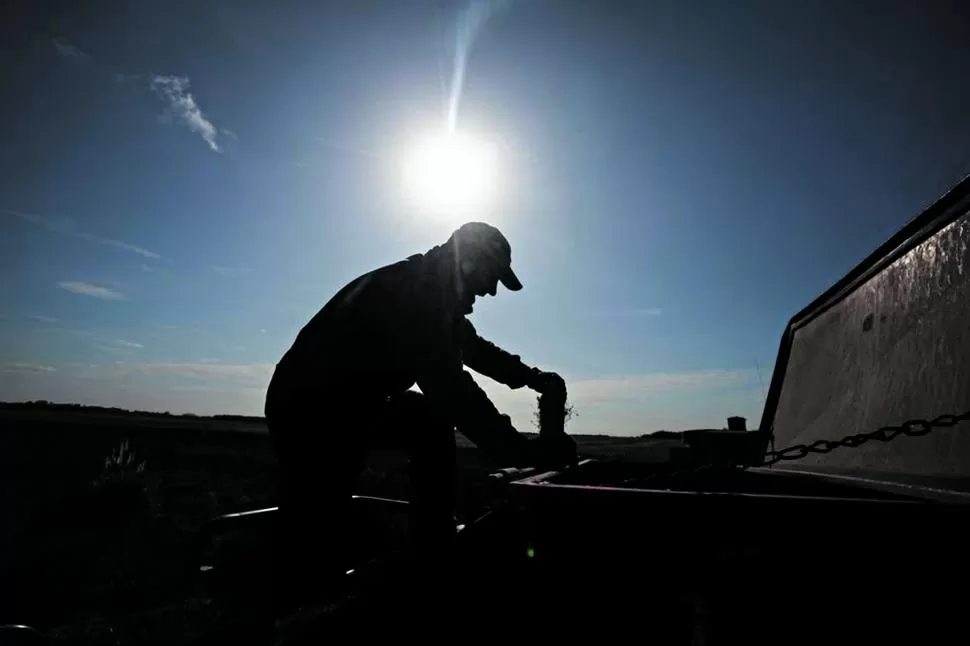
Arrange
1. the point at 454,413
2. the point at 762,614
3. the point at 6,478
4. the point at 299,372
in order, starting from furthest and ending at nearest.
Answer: the point at 6,478, the point at 299,372, the point at 454,413, the point at 762,614

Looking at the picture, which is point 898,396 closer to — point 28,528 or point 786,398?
point 786,398

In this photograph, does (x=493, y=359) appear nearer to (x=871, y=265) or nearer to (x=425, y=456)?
(x=425, y=456)

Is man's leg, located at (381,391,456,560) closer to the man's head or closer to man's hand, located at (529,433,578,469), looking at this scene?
man's hand, located at (529,433,578,469)

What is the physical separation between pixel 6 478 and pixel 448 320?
14630mm

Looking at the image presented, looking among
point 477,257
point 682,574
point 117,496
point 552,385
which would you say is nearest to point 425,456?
point 552,385

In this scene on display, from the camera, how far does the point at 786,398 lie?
3.89 meters

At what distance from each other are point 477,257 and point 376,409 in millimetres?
1097

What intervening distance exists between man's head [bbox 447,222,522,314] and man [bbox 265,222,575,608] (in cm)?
18

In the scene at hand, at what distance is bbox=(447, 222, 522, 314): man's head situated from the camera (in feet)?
10.5

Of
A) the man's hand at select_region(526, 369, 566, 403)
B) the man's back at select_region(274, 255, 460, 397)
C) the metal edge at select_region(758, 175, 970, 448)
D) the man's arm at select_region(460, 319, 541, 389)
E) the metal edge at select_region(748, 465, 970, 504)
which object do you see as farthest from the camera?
the man's arm at select_region(460, 319, 541, 389)

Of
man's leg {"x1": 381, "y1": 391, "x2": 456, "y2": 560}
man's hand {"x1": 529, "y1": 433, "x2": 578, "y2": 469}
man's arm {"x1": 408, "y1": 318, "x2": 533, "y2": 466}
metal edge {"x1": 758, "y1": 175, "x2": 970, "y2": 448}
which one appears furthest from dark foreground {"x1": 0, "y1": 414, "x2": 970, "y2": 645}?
metal edge {"x1": 758, "y1": 175, "x2": 970, "y2": 448}

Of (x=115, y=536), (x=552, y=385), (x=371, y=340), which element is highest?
(x=371, y=340)

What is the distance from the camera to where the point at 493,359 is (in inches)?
149

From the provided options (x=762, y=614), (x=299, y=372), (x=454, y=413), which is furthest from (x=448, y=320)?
(x=762, y=614)
